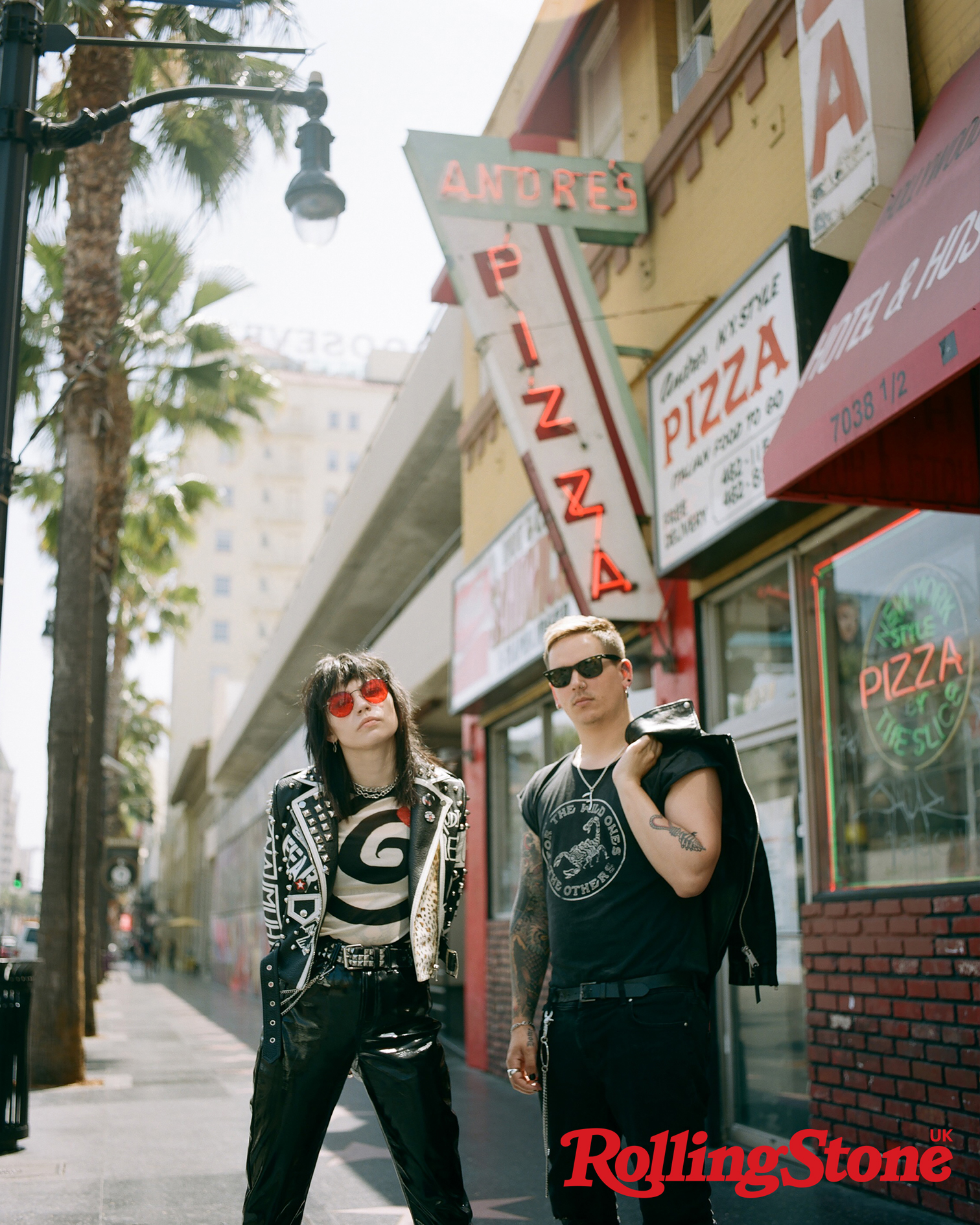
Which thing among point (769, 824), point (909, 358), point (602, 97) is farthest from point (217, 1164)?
point (602, 97)

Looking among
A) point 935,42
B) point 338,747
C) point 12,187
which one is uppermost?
point 935,42

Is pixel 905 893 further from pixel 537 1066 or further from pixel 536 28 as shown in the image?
pixel 536 28

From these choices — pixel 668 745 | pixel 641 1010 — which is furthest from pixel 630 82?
pixel 641 1010

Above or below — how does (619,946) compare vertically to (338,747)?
below

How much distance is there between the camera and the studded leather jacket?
11.1 ft

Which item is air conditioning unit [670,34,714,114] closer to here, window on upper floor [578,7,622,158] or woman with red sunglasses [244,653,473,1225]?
window on upper floor [578,7,622,158]

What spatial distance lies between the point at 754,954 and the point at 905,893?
Answer: 2366 mm

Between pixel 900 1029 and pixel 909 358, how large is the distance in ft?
9.32

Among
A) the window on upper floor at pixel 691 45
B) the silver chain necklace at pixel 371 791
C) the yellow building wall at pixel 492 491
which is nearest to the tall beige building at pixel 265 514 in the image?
the yellow building wall at pixel 492 491

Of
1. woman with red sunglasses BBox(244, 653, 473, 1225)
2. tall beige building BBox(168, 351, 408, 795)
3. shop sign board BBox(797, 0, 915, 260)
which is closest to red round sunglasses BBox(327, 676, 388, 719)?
woman with red sunglasses BBox(244, 653, 473, 1225)

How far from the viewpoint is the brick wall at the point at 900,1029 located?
477cm

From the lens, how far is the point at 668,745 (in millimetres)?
3230

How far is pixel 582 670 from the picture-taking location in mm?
3422

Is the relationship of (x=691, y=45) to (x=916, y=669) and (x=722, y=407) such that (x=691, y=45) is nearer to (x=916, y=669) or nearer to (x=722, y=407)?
(x=722, y=407)
